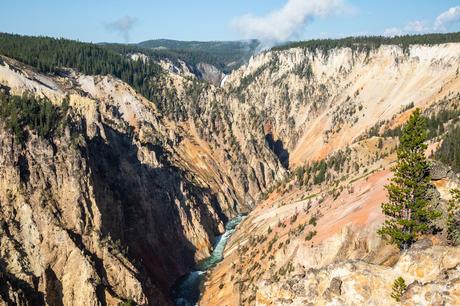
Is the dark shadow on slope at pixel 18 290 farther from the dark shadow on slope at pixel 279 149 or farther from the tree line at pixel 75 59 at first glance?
the dark shadow on slope at pixel 279 149

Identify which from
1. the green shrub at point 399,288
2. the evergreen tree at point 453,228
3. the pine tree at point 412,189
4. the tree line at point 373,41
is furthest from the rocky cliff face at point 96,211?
the tree line at point 373,41

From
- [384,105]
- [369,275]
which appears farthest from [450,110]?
[369,275]

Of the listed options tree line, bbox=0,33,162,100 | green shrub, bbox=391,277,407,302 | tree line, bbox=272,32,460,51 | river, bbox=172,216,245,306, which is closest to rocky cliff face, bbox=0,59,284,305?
river, bbox=172,216,245,306

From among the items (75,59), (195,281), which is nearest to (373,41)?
(75,59)

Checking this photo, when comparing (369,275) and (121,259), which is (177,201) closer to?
(121,259)

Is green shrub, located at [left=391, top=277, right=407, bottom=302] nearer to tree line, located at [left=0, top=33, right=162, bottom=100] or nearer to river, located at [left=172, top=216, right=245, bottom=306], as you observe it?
river, located at [left=172, top=216, right=245, bottom=306]

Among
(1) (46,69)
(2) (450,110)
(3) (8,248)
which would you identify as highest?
(1) (46,69)

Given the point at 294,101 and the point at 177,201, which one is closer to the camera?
the point at 177,201

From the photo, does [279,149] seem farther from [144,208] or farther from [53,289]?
[53,289]
